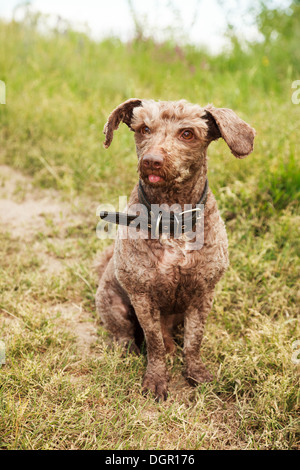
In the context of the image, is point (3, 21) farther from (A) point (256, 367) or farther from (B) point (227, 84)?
(A) point (256, 367)

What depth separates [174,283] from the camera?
2494 mm

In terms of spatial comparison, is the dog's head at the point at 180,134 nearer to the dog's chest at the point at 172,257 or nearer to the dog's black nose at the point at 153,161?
the dog's black nose at the point at 153,161

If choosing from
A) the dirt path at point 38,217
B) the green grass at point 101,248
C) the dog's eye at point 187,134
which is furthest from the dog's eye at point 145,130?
the dirt path at point 38,217

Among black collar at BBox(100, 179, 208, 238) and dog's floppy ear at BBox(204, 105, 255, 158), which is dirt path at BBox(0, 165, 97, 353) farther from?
dog's floppy ear at BBox(204, 105, 255, 158)

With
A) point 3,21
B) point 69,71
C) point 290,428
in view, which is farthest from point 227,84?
point 290,428

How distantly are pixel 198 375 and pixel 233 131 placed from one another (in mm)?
1450

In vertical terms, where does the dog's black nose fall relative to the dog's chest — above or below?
above

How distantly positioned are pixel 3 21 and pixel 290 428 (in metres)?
7.52

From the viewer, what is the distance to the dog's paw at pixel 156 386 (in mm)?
2682

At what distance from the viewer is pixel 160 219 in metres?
2.42

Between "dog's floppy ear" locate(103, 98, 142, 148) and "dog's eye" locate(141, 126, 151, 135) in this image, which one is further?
"dog's floppy ear" locate(103, 98, 142, 148)

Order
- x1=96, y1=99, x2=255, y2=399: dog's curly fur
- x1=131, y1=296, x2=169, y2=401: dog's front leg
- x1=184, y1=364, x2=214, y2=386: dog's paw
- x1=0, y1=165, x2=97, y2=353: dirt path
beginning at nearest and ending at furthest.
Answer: x1=96, y1=99, x2=255, y2=399: dog's curly fur
x1=131, y1=296, x2=169, y2=401: dog's front leg
x1=184, y1=364, x2=214, y2=386: dog's paw
x1=0, y1=165, x2=97, y2=353: dirt path

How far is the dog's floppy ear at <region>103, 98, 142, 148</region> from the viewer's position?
8.13 ft

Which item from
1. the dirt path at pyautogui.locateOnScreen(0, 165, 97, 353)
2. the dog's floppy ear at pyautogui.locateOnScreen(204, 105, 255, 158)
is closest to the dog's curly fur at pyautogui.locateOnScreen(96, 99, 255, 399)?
the dog's floppy ear at pyautogui.locateOnScreen(204, 105, 255, 158)
